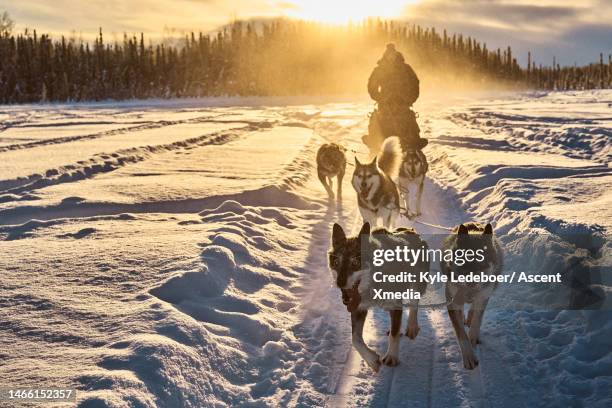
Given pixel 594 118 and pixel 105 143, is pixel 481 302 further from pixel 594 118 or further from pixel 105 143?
pixel 594 118

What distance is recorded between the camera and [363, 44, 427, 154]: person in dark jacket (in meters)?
14.2

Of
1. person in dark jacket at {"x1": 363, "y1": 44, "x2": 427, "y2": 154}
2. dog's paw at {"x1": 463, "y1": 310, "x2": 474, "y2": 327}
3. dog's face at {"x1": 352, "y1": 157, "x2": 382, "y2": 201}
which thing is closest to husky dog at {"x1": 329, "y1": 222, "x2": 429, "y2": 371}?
dog's paw at {"x1": 463, "y1": 310, "x2": 474, "y2": 327}

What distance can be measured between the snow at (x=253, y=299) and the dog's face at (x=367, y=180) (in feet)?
3.39

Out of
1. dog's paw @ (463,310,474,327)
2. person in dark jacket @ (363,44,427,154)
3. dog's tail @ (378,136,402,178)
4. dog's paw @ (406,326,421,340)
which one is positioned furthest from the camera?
person in dark jacket @ (363,44,427,154)

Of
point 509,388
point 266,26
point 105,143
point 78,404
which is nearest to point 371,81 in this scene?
point 105,143

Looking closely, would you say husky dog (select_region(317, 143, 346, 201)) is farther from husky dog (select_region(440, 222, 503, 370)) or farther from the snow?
husky dog (select_region(440, 222, 503, 370))

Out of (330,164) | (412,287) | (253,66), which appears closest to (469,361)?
(412,287)

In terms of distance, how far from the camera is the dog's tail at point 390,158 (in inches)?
349

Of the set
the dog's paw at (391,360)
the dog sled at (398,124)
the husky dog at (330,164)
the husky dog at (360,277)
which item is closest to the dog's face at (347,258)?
the husky dog at (360,277)

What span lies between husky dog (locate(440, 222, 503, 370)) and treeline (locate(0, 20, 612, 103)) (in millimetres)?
77819

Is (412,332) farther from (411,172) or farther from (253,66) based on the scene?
(253,66)

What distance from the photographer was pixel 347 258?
3.75 metres

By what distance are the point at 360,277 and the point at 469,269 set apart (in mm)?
771

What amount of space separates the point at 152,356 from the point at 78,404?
700 mm
